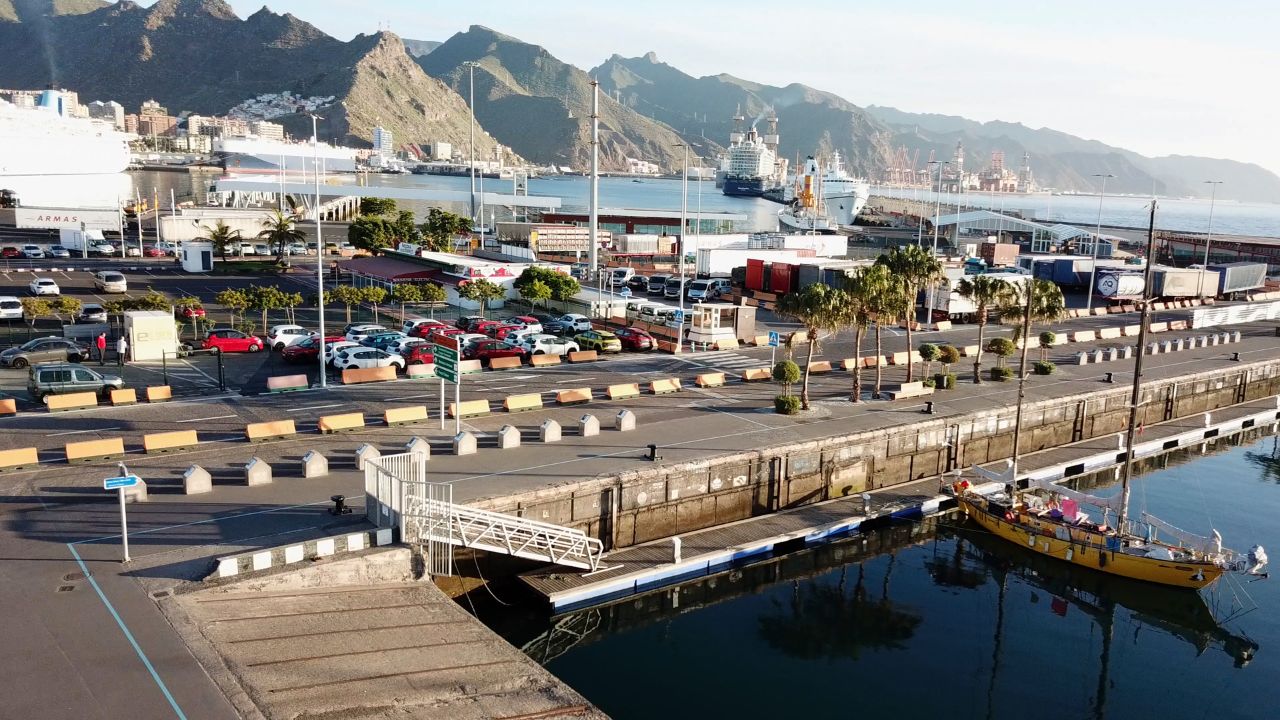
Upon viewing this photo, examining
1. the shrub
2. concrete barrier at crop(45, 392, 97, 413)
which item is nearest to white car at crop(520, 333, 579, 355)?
the shrub

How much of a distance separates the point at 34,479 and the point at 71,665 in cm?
1243

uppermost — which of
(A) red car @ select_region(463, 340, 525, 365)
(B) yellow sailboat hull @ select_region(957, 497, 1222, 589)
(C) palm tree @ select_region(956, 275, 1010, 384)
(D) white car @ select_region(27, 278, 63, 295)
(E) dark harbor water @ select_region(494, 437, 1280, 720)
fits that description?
(C) palm tree @ select_region(956, 275, 1010, 384)

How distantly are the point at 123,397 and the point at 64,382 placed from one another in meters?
2.60

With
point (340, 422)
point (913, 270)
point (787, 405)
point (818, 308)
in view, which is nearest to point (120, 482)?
point (340, 422)

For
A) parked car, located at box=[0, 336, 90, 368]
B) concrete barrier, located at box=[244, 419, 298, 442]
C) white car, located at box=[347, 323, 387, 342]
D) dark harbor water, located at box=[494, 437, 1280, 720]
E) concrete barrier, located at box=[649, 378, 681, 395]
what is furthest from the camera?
white car, located at box=[347, 323, 387, 342]

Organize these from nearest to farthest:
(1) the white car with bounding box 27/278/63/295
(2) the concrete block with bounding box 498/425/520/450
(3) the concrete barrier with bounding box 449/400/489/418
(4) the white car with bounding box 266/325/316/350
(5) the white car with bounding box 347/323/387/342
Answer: (2) the concrete block with bounding box 498/425/520/450, (3) the concrete barrier with bounding box 449/400/489/418, (4) the white car with bounding box 266/325/316/350, (5) the white car with bounding box 347/323/387/342, (1) the white car with bounding box 27/278/63/295

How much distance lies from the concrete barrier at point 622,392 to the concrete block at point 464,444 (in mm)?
9595

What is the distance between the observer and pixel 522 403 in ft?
117

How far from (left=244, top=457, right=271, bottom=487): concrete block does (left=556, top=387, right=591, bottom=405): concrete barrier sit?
13.3 metres

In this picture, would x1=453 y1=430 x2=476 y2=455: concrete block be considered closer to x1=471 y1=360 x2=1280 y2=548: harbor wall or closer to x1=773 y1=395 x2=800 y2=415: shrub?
x1=471 y1=360 x2=1280 y2=548: harbor wall

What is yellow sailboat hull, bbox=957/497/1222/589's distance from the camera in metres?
29.9

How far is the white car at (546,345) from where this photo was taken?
4644cm

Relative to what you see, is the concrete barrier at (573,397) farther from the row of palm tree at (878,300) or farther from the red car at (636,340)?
the red car at (636,340)

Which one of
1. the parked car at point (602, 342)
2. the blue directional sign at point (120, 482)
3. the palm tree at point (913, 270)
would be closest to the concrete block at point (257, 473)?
the blue directional sign at point (120, 482)
